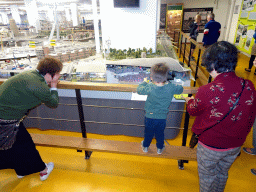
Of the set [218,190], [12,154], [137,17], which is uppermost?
[137,17]

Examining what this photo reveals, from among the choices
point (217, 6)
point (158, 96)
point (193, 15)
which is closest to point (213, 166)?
point (158, 96)

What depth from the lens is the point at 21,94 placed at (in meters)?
1.21

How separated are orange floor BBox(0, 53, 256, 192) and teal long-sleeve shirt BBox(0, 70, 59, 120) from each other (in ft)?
2.51

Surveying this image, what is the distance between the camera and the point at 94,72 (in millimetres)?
2898

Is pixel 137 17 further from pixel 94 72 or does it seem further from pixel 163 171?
pixel 163 171

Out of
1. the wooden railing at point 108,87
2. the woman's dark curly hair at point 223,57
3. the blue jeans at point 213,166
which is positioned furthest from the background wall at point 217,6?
the blue jeans at point 213,166

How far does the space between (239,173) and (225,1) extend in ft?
29.9

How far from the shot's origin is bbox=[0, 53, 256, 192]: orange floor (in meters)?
1.58

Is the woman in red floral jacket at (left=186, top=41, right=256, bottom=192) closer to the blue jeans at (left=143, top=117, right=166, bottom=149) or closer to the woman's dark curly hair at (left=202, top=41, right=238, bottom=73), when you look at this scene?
the woman's dark curly hair at (left=202, top=41, right=238, bottom=73)

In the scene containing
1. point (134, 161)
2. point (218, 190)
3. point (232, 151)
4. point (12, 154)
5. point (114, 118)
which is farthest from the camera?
point (114, 118)

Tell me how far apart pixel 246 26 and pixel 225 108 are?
7.29 meters

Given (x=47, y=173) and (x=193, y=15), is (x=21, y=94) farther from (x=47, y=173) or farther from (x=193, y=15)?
(x=193, y=15)

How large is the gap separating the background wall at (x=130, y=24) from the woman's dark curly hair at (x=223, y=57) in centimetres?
388

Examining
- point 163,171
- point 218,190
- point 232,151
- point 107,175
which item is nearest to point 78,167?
point 107,175
